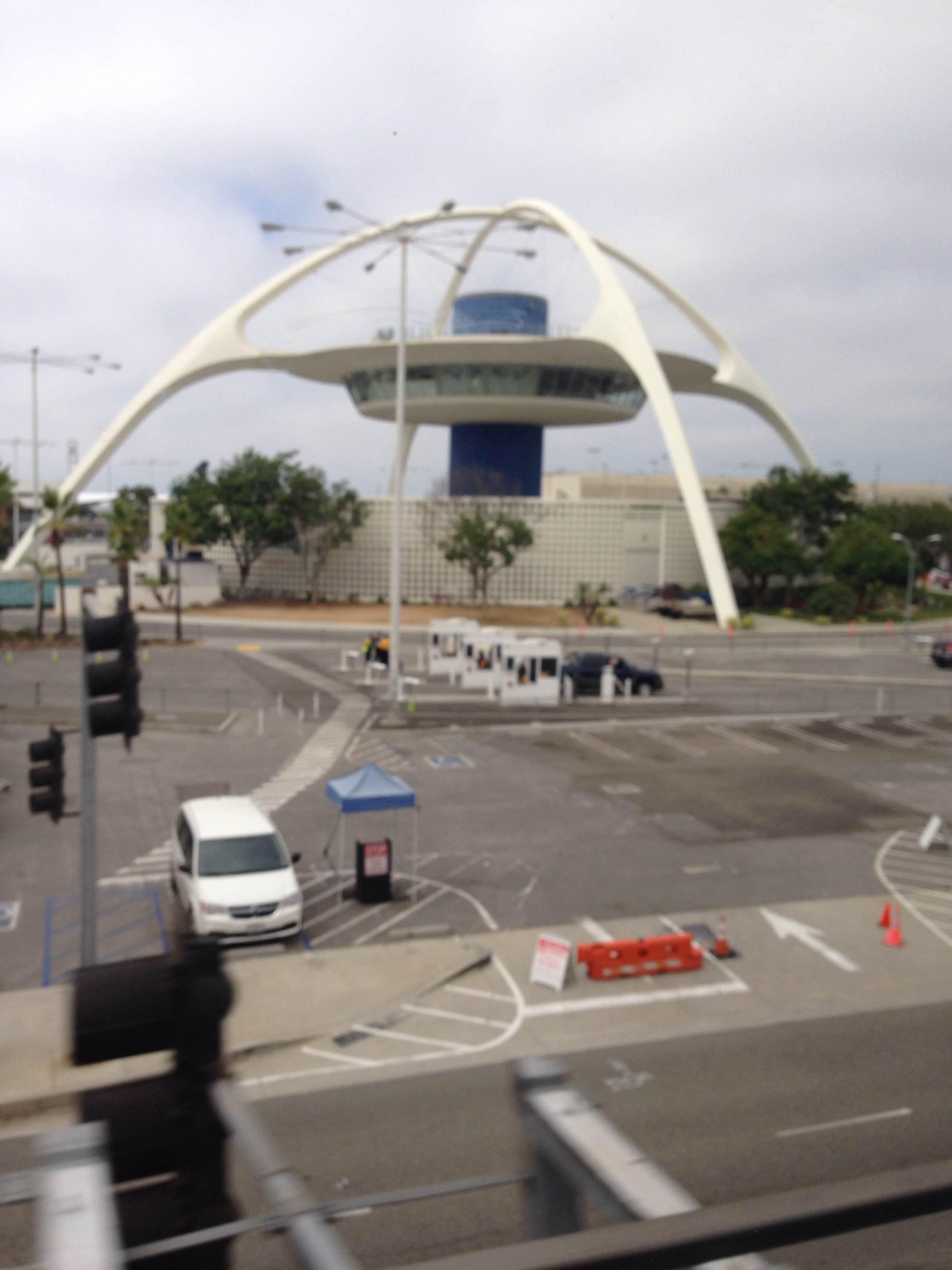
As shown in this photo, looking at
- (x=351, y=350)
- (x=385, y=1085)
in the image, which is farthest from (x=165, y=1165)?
(x=351, y=350)

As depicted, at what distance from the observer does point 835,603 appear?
244ft

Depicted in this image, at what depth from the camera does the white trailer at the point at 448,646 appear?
41625 millimetres

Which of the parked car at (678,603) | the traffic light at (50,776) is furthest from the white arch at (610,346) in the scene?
the traffic light at (50,776)

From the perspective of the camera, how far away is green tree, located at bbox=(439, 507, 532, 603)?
2608 inches

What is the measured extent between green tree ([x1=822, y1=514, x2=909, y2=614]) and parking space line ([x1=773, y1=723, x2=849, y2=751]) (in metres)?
44.8

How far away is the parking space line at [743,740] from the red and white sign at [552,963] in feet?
55.8

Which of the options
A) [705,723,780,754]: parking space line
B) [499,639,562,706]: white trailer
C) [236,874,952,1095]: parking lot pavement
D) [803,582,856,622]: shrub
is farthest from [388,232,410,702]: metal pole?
[803,582,856,622]: shrub

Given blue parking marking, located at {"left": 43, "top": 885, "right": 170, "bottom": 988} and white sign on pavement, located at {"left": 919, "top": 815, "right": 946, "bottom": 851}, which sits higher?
white sign on pavement, located at {"left": 919, "top": 815, "right": 946, "bottom": 851}

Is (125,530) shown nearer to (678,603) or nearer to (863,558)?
(678,603)

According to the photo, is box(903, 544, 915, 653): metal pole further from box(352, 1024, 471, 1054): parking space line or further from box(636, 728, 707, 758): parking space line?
box(352, 1024, 471, 1054): parking space line

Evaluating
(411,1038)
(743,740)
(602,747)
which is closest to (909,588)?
(743,740)

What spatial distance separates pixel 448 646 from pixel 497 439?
4597cm

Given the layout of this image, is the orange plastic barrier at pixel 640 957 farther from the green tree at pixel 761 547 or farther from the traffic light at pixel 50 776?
the green tree at pixel 761 547

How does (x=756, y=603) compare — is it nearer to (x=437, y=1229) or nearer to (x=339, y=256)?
(x=339, y=256)
